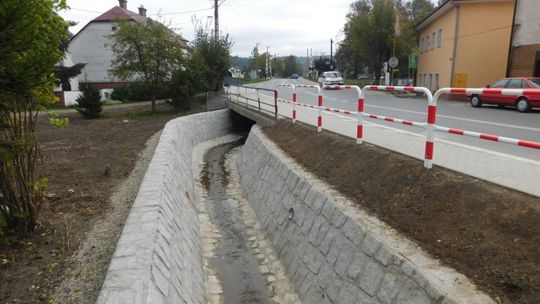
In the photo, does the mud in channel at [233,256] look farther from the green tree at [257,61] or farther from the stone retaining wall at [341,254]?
the green tree at [257,61]

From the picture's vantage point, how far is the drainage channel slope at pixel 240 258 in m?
5.93

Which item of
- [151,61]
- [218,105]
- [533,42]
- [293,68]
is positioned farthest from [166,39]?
[293,68]

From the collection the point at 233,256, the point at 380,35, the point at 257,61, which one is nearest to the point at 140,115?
the point at 233,256

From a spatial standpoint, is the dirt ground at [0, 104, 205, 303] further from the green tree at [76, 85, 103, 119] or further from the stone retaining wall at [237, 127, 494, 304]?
the green tree at [76, 85, 103, 119]

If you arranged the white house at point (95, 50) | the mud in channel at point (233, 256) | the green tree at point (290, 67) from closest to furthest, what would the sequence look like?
the mud in channel at point (233, 256)
the white house at point (95, 50)
the green tree at point (290, 67)

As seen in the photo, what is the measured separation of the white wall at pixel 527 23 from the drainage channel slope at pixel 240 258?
1836cm

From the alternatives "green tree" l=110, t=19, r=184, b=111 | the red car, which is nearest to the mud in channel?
the red car

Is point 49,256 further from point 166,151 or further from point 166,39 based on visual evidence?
point 166,39

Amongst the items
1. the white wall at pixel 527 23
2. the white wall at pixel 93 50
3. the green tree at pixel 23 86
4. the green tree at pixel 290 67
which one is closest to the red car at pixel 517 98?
the white wall at pixel 527 23

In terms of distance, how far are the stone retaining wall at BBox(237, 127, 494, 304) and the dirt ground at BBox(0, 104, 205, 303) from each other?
278 cm

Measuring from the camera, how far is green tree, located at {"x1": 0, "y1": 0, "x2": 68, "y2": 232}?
3838mm

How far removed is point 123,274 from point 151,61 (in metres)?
20.3

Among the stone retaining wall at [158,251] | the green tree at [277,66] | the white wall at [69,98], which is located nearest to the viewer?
the stone retaining wall at [158,251]

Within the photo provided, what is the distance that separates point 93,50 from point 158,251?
40538 millimetres
